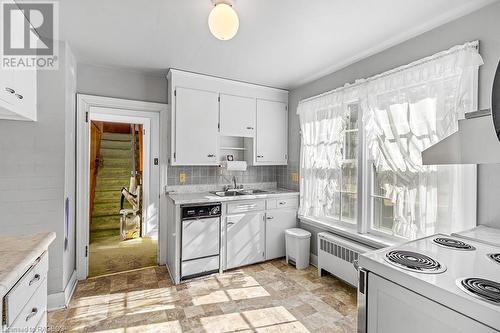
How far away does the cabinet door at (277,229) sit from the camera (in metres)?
3.29

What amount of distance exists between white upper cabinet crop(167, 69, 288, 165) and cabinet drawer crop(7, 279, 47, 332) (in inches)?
74.5

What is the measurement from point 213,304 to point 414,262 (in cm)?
183

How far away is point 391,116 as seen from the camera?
2.25m

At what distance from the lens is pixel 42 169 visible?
2189 millimetres

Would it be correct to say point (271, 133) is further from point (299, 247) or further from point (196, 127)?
point (299, 247)

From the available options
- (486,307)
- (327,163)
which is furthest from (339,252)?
(486,307)

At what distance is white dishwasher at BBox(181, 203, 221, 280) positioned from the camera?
272cm

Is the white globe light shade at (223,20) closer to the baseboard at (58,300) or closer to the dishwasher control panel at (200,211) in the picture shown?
the dishwasher control panel at (200,211)

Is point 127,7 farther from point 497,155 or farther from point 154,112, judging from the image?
point 497,155

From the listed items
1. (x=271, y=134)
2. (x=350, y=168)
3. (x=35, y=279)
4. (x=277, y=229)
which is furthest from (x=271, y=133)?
(x=35, y=279)

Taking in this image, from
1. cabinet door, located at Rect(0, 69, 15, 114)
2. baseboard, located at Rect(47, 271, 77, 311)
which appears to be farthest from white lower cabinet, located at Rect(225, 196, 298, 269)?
cabinet door, located at Rect(0, 69, 15, 114)

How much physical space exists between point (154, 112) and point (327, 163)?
2340 mm

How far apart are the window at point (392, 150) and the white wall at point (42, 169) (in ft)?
9.07

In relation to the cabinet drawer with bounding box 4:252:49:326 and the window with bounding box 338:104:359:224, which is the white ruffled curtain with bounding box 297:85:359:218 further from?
the cabinet drawer with bounding box 4:252:49:326
